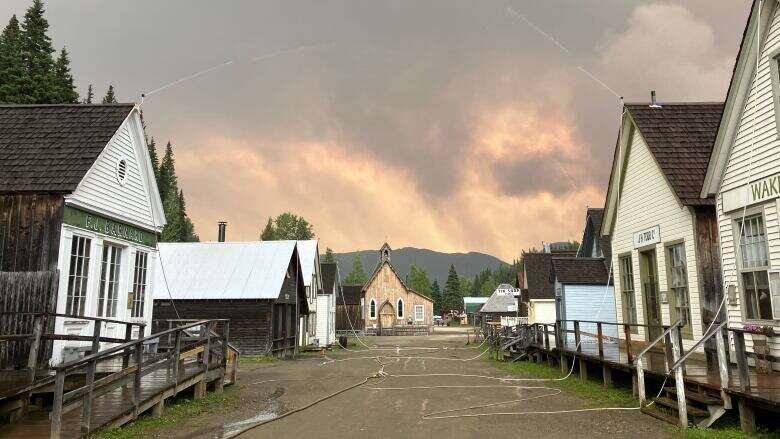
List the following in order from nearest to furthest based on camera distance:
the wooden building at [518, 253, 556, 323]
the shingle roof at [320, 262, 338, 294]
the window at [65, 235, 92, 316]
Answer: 1. the window at [65, 235, 92, 316]
2. the wooden building at [518, 253, 556, 323]
3. the shingle roof at [320, 262, 338, 294]

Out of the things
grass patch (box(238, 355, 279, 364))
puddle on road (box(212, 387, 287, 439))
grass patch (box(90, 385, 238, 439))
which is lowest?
grass patch (box(238, 355, 279, 364))

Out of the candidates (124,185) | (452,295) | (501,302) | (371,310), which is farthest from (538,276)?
(452,295)

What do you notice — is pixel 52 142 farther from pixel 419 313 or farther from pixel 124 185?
pixel 419 313

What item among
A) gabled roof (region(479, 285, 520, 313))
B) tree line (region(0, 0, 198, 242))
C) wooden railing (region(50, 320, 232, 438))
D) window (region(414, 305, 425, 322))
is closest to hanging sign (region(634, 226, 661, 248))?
wooden railing (region(50, 320, 232, 438))

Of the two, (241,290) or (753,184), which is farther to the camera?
(241,290)

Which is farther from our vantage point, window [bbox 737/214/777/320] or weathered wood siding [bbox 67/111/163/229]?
weathered wood siding [bbox 67/111/163/229]

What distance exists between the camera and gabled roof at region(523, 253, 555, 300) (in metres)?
36.3

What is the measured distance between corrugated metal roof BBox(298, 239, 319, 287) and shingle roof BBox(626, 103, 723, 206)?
81.3 ft

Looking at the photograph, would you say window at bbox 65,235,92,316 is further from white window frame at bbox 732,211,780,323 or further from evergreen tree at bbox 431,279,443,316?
evergreen tree at bbox 431,279,443,316

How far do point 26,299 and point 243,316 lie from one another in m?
17.4

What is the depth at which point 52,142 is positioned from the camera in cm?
1339

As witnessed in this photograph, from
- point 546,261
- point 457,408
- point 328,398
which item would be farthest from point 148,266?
point 546,261

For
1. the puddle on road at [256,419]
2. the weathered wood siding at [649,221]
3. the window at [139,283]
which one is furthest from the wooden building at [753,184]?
the window at [139,283]

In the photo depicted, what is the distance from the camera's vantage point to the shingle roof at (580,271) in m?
26.7
